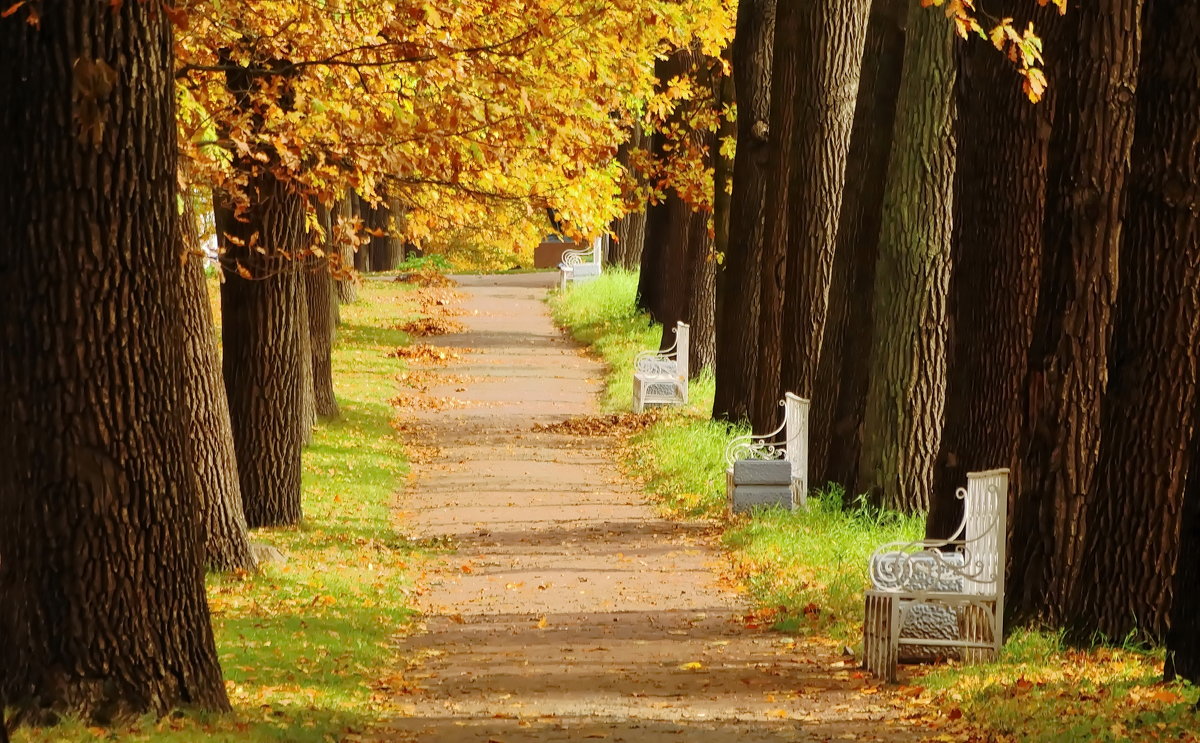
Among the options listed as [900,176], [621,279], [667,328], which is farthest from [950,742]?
[621,279]

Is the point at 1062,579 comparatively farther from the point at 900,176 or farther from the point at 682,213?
the point at 682,213

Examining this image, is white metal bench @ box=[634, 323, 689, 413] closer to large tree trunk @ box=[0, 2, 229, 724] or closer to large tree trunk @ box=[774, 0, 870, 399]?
large tree trunk @ box=[774, 0, 870, 399]

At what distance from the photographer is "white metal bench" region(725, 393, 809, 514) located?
17.6 metres

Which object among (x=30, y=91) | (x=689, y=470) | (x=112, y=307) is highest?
(x=30, y=91)

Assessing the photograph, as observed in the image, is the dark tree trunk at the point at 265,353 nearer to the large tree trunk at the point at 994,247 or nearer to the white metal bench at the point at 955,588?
the large tree trunk at the point at 994,247

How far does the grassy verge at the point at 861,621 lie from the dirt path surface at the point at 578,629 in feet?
1.09

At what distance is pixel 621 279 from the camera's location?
1676 inches

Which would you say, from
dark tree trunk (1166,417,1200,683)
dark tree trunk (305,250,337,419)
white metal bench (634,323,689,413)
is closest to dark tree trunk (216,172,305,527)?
dark tree trunk (305,250,337,419)

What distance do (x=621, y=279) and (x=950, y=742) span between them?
34.0 metres

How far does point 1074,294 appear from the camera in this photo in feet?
35.0

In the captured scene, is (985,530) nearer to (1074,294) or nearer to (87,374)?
(1074,294)

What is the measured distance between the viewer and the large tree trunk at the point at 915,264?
15289 millimetres

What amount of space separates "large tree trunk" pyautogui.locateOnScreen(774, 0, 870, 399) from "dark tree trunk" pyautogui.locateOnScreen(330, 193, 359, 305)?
4760 millimetres

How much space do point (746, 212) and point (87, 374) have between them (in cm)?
1470
